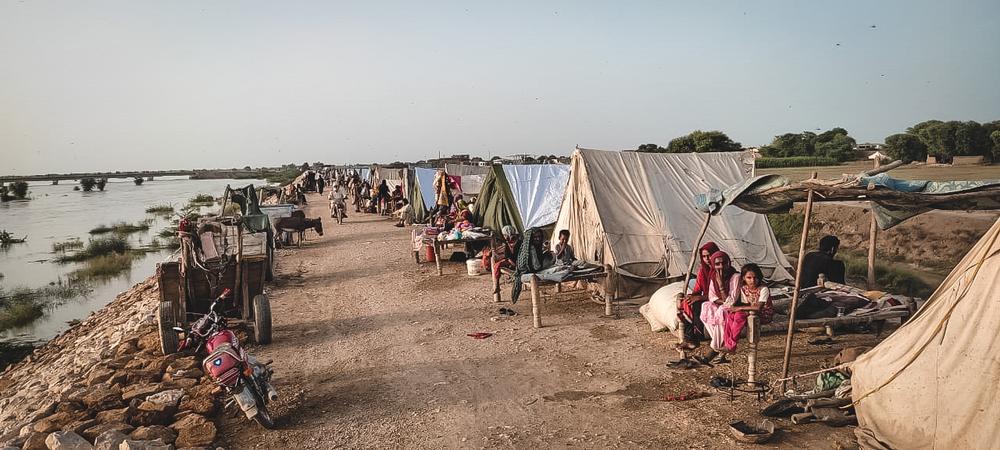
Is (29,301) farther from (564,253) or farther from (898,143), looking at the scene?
(898,143)

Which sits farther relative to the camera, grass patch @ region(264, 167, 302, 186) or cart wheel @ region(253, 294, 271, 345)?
grass patch @ region(264, 167, 302, 186)

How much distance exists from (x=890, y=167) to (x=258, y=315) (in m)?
6.92

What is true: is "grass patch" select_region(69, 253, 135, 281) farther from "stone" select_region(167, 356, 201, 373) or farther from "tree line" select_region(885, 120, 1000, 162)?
"tree line" select_region(885, 120, 1000, 162)

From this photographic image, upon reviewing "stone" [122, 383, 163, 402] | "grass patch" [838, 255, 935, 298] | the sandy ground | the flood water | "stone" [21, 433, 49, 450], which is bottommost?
the flood water

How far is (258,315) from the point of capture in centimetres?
→ 735

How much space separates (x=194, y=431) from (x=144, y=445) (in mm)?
519

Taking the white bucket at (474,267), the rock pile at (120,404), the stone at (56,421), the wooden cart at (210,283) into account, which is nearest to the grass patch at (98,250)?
the rock pile at (120,404)

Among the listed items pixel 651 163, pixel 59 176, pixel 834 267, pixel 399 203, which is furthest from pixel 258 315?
pixel 59 176

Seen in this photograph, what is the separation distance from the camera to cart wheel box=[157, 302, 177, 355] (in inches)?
265

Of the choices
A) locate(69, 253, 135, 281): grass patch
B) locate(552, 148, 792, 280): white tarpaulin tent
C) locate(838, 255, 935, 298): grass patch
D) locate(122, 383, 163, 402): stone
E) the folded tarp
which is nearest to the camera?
the folded tarp

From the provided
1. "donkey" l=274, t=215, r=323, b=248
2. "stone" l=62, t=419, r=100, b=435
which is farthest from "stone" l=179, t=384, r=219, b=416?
"donkey" l=274, t=215, r=323, b=248

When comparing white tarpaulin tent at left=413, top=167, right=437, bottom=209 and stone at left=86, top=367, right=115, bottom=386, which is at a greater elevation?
white tarpaulin tent at left=413, top=167, right=437, bottom=209

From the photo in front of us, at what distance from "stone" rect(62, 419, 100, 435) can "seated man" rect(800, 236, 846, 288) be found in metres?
7.78

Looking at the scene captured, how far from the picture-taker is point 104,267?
68.4 feet
